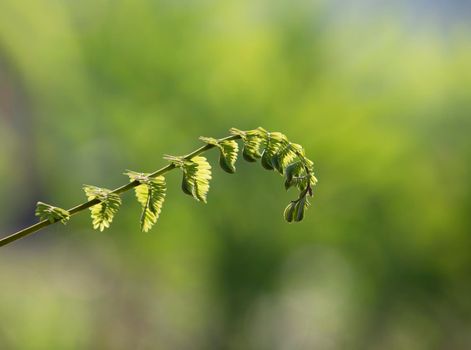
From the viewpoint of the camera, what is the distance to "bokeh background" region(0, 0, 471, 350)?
3.08 meters

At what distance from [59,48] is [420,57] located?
1688 millimetres

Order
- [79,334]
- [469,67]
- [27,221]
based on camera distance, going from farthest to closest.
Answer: [27,221], [469,67], [79,334]

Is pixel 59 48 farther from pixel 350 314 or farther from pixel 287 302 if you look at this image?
pixel 350 314

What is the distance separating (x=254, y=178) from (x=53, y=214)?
110 inches

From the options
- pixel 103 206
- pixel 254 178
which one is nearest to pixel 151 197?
pixel 103 206

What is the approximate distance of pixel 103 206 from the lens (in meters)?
0.34

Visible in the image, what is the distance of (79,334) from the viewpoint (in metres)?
3.12

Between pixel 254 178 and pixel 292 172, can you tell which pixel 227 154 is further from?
pixel 254 178

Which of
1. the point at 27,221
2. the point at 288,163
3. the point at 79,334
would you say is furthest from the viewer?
the point at 27,221

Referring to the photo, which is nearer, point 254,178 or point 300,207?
point 300,207

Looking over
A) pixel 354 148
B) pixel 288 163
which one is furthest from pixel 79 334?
pixel 288 163

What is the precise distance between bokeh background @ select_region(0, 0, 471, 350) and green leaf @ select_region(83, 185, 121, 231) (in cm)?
265

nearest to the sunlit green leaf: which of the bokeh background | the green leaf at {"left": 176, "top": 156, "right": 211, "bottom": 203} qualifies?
the green leaf at {"left": 176, "top": 156, "right": 211, "bottom": 203}

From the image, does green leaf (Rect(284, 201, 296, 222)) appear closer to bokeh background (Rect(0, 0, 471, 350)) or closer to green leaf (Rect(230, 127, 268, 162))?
green leaf (Rect(230, 127, 268, 162))
